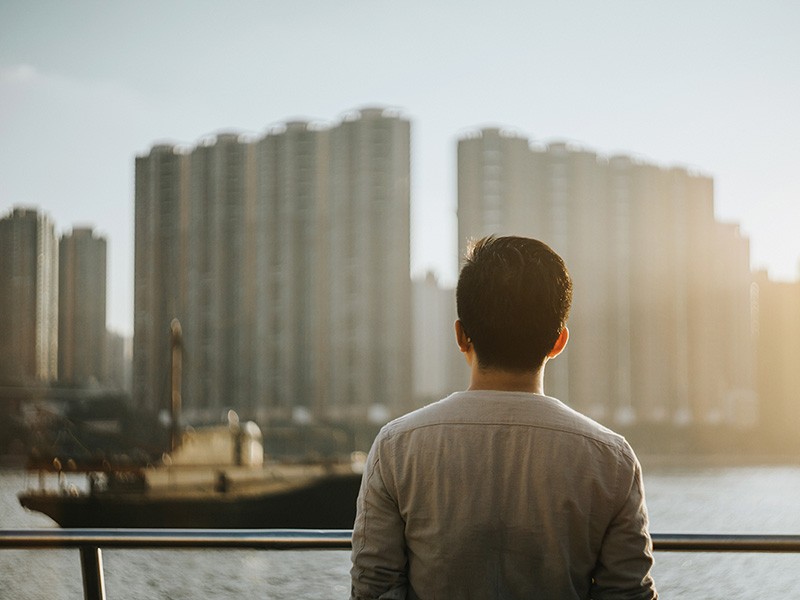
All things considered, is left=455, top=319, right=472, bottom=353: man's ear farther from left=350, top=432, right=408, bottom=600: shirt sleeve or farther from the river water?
the river water

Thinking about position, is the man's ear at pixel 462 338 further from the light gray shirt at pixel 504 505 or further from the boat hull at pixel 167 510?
the boat hull at pixel 167 510

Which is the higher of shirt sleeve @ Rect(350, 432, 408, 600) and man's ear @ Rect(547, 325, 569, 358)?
man's ear @ Rect(547, 325, 569, 358)

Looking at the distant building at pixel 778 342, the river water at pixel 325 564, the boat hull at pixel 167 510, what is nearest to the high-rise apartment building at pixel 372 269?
the river water at pixel 325 564

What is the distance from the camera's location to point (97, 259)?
191ft

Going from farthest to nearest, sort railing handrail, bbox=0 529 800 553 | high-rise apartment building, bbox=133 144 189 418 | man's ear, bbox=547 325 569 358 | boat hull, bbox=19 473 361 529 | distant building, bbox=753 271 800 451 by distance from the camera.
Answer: distant building, bbox=753 271 800 451, high-rise apartment building, bbox=133 144 189 418, boat hull, bbox=19 473 361 529, railing handrail, bbox=0 529 800 553, man's ear, bbox=547 325 569 358

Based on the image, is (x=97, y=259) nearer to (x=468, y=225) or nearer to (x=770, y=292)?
(x=468, y=225)

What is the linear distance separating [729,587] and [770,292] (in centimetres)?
7060

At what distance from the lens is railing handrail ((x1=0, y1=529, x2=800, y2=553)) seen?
164 centimetres

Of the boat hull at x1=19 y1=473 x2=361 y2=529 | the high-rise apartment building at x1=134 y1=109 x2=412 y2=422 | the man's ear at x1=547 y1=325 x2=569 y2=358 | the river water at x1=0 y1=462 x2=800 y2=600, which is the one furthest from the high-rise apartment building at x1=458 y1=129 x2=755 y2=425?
the man's ear at x1=547 y1=325 x2=569 y2=358

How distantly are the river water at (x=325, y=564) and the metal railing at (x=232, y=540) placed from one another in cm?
10

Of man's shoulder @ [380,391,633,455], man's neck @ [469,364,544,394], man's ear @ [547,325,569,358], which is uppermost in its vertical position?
man's ear @ [547,325,569,358]

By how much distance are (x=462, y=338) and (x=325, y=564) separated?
61.0 feet

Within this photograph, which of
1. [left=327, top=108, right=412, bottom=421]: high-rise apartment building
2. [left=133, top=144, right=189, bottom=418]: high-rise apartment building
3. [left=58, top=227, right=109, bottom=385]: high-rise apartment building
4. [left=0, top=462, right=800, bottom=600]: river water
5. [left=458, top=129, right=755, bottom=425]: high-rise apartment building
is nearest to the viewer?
[left=0, top=462, right=800, bottom=600]: river water

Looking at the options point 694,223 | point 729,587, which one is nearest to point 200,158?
point 694,223
